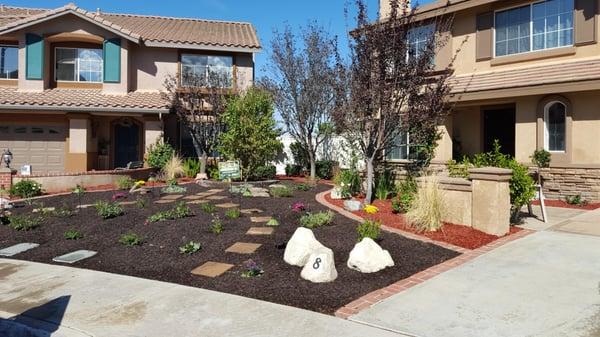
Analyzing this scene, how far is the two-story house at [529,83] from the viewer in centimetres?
1263

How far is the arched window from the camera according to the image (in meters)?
13.2

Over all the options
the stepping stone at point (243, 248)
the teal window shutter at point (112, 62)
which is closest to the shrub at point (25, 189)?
the teal window shutter at point (112, 62)

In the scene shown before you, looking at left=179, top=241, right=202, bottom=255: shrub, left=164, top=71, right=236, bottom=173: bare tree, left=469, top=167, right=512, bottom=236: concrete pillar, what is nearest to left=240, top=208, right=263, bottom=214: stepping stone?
left=179, top=241, right=202, bottom=255: shrub

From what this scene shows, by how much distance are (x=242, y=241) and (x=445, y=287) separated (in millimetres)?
3561

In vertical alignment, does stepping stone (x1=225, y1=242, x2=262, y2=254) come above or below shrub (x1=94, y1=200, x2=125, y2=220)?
below

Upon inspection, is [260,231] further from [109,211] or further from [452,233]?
[109,211]

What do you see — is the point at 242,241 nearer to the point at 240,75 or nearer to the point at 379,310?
the point at 379,310

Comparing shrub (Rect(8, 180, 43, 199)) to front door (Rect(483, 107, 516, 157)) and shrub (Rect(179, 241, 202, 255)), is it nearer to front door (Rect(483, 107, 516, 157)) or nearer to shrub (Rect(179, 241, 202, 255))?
shrub (Rect(179, 241, 202, 255))

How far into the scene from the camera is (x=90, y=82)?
65.3 ft

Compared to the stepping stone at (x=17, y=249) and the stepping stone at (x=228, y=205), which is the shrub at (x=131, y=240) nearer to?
the stepping stone at (x=17, y=249)

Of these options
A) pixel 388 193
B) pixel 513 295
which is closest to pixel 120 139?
pixel 388 193

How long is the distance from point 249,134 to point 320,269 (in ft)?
33.1

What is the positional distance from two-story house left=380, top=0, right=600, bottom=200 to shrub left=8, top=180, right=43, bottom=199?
10.8 meters

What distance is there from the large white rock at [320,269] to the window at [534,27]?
11628mm
